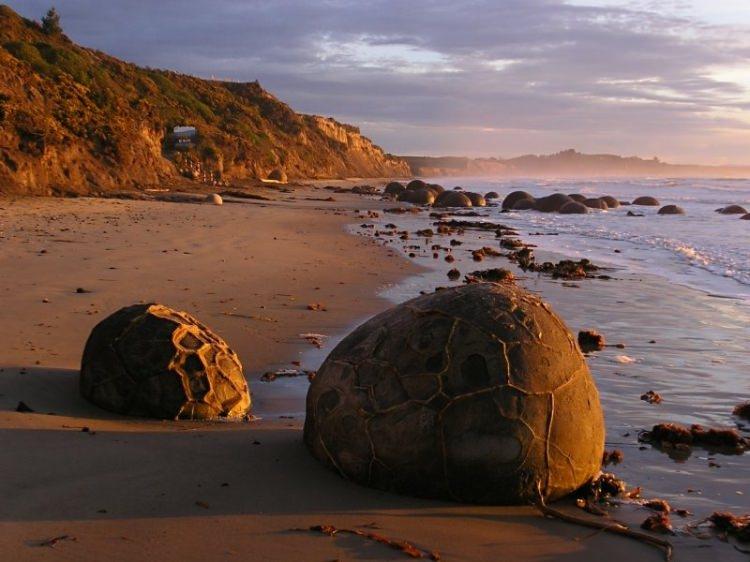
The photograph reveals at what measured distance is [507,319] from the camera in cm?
413

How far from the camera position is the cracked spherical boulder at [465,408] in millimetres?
3846

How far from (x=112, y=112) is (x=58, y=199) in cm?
1116

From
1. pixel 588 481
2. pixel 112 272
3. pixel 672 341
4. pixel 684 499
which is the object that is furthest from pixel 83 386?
pixel 672 341

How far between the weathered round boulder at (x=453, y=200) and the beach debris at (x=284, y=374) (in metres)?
32.3

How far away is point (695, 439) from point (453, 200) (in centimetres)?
3420

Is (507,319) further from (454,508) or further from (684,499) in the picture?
(684,499)

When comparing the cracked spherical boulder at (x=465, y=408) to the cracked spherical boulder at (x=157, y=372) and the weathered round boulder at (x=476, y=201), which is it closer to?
the cracked spherical boulder at (x=157, y=372)

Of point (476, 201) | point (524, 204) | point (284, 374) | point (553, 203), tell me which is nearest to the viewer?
Answer: point (284, 374)

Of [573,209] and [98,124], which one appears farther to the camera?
[573,209]

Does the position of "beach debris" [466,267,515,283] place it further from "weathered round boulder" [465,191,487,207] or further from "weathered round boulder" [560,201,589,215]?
"weathered round boulder" [465,191,487,207]

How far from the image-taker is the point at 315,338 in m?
8.02

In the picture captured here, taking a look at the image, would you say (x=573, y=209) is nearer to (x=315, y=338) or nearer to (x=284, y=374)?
(x=315, y=338)

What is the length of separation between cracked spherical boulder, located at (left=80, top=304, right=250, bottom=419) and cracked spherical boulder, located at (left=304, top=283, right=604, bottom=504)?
142 centimetres

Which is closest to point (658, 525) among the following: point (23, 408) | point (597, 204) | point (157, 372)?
point (157, 372)
